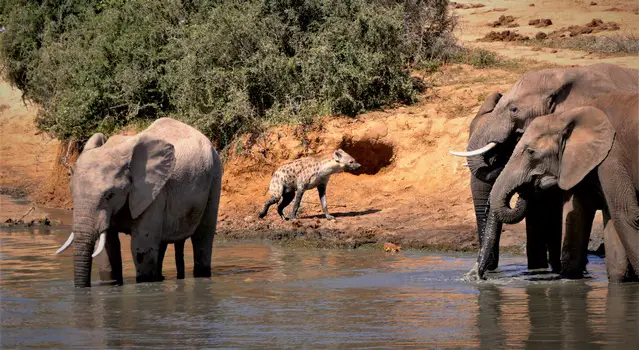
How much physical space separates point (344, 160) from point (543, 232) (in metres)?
6.26

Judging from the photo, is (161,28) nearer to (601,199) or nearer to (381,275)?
(381,275)

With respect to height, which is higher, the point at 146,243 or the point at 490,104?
the point at 490,104

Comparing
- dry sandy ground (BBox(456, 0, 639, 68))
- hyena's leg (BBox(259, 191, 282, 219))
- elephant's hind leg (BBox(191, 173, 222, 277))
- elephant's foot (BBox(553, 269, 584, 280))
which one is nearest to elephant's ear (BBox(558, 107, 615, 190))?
elephant's foot (BBox(553, 269, 584, 280))

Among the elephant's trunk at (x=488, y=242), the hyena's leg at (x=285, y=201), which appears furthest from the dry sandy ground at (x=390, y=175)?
the elephant's trunk at (x=488, y=242)

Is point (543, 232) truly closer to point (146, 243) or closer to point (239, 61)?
point (146, 243)

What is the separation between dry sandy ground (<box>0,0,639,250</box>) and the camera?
1635 cm

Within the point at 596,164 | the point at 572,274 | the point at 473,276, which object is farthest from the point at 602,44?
the point at 596,164

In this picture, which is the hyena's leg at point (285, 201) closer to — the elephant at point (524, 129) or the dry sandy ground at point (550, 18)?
the elephant at point (524, 129)

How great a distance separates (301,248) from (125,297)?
5.43 meters

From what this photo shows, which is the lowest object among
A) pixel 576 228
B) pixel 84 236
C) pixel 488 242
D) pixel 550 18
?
pixel 488 242

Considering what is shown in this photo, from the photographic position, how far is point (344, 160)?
60.4ft

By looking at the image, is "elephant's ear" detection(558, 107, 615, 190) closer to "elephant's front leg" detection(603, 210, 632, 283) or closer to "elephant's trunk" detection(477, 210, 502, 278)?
"elephant's front leg" detection(603, 210, 632, 283)

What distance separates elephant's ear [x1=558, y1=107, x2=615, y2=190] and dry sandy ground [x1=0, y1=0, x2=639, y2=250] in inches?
163

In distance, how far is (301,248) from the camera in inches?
636
